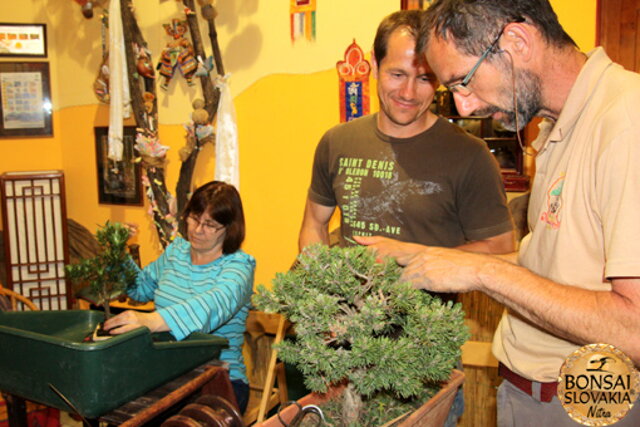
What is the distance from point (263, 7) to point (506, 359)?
2612 millimetres

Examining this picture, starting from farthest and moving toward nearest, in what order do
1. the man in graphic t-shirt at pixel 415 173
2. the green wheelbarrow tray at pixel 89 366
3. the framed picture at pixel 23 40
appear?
1. the framed picture at pixel 23 40
2. the man in graphic t-shirt at pixel 415 173
3. the green wheelbarrow tray at pixel 89 366

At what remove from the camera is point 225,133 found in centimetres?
342

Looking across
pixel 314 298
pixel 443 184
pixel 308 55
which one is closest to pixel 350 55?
pixel 308 55

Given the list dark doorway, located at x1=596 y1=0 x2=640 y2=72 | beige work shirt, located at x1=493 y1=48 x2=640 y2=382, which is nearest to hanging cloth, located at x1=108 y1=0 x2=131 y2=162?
dark doorway, located at x1=596 y1=0 x2=640 y2=72

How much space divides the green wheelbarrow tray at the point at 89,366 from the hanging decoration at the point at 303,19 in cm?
195

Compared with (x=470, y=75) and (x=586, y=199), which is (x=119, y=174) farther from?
(x=586, y=199)

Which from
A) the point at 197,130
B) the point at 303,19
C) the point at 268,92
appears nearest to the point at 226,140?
the point at 197,130

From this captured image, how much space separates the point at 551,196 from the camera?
118 centimetres

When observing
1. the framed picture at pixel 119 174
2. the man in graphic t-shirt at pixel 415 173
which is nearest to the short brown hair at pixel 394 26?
the man in graphic t-shirt at pixel 415 173

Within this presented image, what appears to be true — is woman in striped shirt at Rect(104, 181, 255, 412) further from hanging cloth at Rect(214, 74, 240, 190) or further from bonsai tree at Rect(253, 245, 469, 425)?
bonsai tree at Rect(253, 245, 469, 425)

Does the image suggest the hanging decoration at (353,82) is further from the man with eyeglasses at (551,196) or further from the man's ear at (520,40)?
the man's ear at (520,40)

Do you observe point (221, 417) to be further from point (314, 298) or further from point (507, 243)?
point (507, 243)

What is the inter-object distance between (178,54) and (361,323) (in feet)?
9.35

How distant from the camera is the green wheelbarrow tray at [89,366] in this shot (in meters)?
1.59
